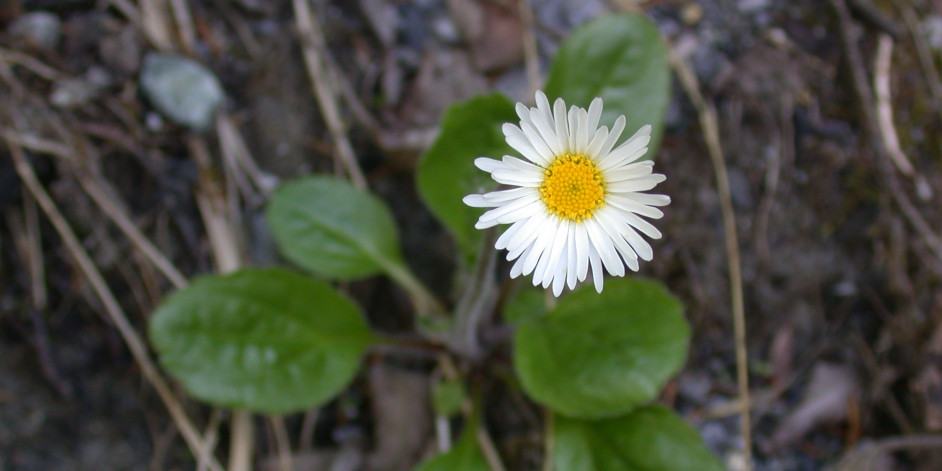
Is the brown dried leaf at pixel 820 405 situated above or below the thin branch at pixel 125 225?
below

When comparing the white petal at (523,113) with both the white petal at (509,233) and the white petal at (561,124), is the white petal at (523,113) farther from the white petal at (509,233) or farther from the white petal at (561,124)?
the white petal at (509,233)

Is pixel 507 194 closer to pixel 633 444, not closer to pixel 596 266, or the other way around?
pixel 596 266

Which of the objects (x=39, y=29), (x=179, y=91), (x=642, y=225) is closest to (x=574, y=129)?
(x=642, y=225)

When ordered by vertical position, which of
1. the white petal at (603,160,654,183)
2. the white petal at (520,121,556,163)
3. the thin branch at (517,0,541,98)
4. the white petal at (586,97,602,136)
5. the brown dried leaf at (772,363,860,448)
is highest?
the thin branch at (517,0,541,98)

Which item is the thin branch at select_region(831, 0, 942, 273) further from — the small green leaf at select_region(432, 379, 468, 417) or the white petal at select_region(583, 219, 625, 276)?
the small green leaf at select_region(432, 379, 468, 417)

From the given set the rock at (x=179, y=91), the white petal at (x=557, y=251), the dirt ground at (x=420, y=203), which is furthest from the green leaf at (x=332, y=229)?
the white petal at (x=557, y=251)

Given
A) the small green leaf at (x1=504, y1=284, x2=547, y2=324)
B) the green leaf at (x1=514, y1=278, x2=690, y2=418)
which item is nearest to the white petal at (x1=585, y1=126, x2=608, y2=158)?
the green leaf at (x1=514, y1=278, x2=690, y2=418)

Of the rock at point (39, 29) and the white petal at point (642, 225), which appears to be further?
the rock at point (39, 29)
